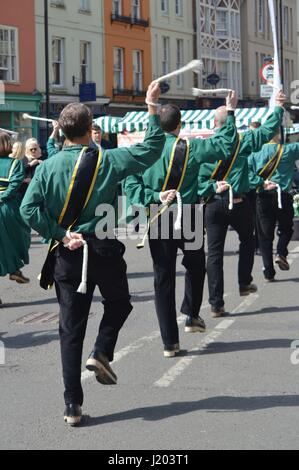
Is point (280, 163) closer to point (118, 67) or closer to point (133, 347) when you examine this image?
point (133, 347)

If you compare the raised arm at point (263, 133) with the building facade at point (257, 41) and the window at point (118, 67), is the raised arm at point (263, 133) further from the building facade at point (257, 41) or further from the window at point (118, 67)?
the building facade at point (257, 41)

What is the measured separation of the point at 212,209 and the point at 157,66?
115ft

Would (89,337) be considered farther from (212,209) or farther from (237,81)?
(237,81)

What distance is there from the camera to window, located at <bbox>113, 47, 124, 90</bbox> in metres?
40.7

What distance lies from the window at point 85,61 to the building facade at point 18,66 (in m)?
3.60

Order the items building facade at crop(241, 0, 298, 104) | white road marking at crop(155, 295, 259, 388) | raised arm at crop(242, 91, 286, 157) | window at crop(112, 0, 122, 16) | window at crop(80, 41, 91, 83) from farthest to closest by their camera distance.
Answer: building facade at crop(241, 0, 298, 104) < window at crop(112, 0, 122, 16) < window at crop(80, 41, 91, 83) < raised arm at crop(242, 91, 286, 157) < white road marking at crop(155, 295, 259, 388)

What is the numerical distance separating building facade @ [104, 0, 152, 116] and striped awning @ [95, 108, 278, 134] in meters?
10.6

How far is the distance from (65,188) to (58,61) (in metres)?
31.7

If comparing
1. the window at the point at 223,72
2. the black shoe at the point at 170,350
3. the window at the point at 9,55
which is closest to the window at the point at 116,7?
the window at the point at 9,55

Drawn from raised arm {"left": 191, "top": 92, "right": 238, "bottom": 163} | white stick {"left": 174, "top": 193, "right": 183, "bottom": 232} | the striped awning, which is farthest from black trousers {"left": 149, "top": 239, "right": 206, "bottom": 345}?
the striped awning

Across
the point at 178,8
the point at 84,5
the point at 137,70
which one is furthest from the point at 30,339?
the point at 178,8

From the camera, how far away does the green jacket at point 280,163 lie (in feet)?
37.8

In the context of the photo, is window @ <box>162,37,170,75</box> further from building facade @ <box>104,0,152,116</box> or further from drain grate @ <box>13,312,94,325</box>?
drain grate @ <box>13,312,94,325</box>
